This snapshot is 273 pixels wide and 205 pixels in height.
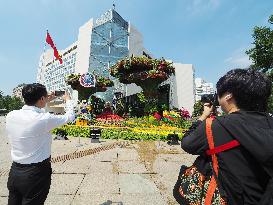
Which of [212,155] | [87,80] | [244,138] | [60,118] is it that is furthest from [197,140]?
[87,80]

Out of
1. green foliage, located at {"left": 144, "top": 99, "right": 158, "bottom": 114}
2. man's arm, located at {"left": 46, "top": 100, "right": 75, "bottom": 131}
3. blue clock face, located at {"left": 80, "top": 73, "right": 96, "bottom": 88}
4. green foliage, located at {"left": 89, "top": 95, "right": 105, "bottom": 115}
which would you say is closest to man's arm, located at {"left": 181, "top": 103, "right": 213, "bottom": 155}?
man's arm, located at {"left": 46, "top": 100, "right": 75, "bottom": 131}

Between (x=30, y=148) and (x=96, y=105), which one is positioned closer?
(x=30, y=148)

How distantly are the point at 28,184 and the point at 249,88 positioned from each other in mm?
2318

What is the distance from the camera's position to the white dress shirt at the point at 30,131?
9.72 ft

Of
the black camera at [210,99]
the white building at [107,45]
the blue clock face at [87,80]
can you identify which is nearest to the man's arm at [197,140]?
the black camera at [210,99]

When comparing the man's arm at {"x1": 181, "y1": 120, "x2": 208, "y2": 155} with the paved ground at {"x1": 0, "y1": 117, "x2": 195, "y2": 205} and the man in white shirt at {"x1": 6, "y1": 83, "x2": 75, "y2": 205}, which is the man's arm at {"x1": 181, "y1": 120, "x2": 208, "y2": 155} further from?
the paved ground at {"x1": 0, "y1": 117, "x2": 195, "y2": 205}

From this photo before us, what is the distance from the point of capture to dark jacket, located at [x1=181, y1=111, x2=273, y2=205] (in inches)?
67.4

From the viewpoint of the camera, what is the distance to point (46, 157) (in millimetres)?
3117

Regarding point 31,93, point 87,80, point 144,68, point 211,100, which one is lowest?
point 211,100

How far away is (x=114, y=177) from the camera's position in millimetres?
6504

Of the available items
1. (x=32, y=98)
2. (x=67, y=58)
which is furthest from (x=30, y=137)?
(x=67, y=58)

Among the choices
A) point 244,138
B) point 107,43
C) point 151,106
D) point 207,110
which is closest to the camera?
point 244,138

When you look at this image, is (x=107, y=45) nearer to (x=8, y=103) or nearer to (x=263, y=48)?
(x=263, y=48)

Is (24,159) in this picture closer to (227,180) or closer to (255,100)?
(227,180)
